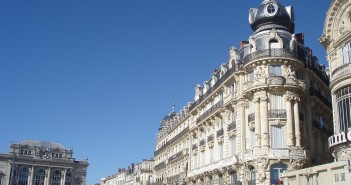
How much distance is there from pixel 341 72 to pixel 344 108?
2320 mm

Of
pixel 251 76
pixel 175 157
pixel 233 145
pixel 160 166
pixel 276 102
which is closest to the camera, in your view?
pixel 276 102

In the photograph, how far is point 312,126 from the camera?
3794 centimetres

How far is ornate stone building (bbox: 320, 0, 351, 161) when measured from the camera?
1059 inches

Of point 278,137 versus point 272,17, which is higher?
point 272,17

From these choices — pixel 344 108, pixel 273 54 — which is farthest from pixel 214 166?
pixel 344 108

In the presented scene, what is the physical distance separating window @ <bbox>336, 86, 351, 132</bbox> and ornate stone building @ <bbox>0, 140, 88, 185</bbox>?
3353 inches

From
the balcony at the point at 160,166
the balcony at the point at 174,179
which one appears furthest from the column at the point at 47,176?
the balcony at the point at 174,179

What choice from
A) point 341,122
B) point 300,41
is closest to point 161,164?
point 300,41

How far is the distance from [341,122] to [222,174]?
15552 millimetres

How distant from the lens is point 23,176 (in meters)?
99.2

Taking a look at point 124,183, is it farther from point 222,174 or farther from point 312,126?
point 312,126

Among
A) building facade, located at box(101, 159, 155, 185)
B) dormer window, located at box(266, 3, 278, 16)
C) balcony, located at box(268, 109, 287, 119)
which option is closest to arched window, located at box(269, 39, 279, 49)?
dormer window, located at box(266, 3, 278, 16)

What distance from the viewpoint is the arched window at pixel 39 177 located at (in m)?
99.8

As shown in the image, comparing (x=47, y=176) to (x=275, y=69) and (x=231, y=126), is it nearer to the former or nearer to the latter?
(x=231, y=126)
